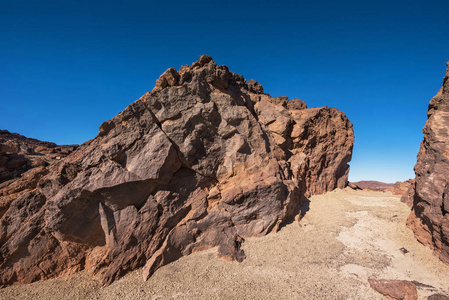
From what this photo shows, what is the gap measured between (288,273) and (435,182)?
8500mm

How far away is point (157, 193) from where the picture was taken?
10.6 m

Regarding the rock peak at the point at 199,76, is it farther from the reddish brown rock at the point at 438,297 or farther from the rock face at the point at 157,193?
the reddish brown rock at the point at 438,297

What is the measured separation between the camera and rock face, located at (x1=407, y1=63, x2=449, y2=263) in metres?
9.40

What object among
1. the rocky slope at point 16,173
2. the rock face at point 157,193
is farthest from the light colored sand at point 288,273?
the rocky slope at point 16,173

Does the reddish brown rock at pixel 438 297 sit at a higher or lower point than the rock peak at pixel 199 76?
lower

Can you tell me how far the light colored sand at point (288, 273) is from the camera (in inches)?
312

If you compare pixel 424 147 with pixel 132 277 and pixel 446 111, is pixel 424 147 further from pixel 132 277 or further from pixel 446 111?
pixel 132 277

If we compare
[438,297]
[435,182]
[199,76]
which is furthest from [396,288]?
[199,76]

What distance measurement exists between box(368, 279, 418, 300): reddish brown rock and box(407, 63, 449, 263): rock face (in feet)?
11.1

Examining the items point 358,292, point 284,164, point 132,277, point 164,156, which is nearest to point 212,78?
point 164,156

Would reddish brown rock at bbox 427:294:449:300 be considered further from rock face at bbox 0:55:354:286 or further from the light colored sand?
rock face at bbox 0:55:354:286

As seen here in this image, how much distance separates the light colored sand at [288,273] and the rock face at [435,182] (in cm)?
73

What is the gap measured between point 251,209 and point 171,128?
253 inches

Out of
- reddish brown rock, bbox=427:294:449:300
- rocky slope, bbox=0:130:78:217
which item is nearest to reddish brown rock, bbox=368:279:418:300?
reddish brown rock, bbox=427:294:449:300
